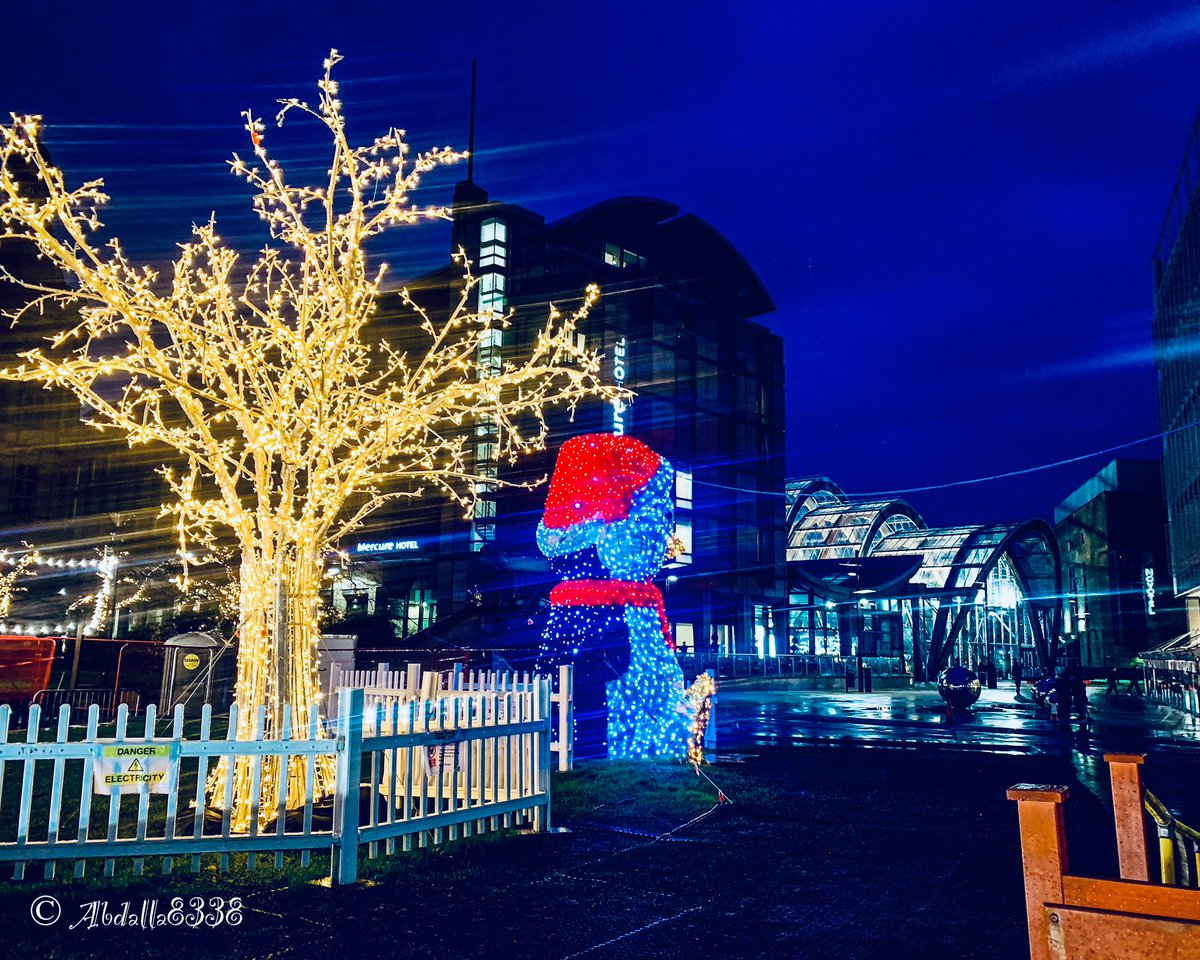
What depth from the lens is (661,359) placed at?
4956cm

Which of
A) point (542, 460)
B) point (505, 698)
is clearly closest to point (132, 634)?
point (542, 460)

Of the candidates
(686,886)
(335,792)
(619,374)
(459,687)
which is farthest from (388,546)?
(686,886)

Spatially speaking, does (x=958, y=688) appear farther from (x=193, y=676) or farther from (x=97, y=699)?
(x=97, y=699)

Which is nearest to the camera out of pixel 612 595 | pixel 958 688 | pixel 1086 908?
pixel 1086 908

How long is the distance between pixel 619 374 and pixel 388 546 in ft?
48.5

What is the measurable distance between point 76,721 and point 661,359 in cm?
3501

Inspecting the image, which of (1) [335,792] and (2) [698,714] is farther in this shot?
(2) [698,714]

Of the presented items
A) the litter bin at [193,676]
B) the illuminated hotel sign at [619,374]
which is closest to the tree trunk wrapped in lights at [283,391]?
the litter bin at [193,676]

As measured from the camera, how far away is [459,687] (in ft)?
34.0

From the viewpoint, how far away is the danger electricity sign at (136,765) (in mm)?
6371

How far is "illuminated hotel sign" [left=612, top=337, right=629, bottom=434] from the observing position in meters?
43.8

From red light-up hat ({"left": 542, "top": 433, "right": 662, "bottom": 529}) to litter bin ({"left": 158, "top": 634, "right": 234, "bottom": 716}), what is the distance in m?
10.3

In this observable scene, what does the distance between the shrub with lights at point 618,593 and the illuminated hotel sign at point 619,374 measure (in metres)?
29.4

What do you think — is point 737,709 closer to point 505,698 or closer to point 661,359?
point 505,698
